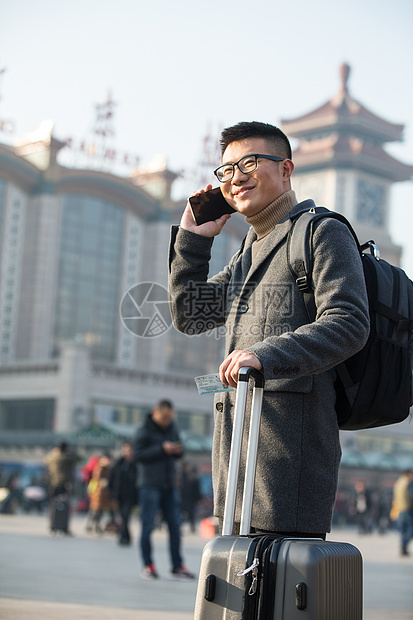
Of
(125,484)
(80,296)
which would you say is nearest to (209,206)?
(125,484)

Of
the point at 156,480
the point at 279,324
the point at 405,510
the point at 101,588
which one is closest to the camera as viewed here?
the point at 279,324

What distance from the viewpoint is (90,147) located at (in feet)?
203

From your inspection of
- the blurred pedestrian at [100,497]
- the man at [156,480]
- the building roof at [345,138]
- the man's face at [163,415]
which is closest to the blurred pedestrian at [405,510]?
the blurred pedestrian at [100,497]

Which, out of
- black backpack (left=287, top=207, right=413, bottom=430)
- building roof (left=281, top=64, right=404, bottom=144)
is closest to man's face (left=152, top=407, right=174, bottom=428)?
black backpack (left=287, top=207, right=413, bottom=430)

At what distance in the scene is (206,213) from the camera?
119 inches

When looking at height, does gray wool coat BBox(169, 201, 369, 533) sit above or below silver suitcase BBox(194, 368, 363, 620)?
above

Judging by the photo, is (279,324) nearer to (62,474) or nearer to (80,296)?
(62,474)

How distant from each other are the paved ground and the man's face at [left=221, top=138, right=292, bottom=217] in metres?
2.93

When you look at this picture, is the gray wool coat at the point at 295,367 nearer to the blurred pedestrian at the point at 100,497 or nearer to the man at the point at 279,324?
the man at the point at 279,324

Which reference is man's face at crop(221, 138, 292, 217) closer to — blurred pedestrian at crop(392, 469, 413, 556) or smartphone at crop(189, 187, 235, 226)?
smartphone at crop(189, 187, 235, 226)

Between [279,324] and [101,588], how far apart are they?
454 cm

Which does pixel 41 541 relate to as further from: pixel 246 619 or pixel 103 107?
pixel 103 107

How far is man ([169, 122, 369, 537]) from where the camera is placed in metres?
2.54

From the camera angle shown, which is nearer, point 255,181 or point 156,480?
point 255,181
